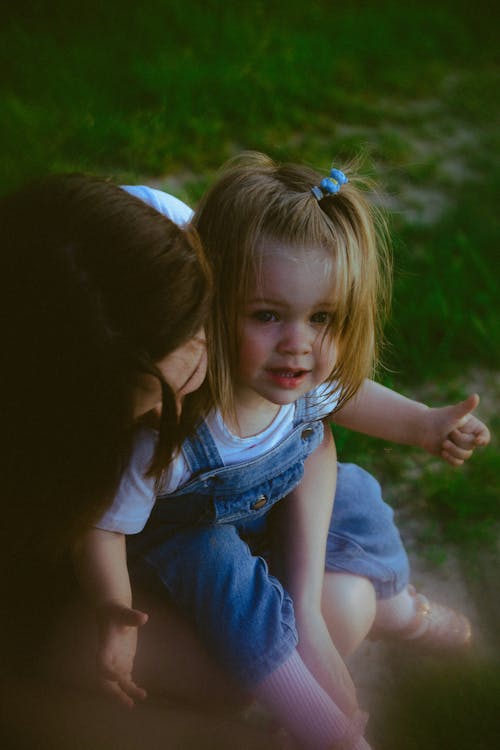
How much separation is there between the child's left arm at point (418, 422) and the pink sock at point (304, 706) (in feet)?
1.41

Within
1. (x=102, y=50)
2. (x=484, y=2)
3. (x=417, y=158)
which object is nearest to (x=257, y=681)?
(x=417, y=158)

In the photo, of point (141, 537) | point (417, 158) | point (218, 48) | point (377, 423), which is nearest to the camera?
point (141, 537)

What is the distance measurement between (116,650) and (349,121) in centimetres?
220

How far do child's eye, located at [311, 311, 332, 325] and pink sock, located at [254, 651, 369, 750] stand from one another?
0.49m

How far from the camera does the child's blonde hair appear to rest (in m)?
1.09

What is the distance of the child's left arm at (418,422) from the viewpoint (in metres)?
1.33

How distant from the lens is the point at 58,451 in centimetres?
98

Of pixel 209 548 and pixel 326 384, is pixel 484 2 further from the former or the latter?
pixel 209 548

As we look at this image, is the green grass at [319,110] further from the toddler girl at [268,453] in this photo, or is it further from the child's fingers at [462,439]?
the toddler girl at [268,453]

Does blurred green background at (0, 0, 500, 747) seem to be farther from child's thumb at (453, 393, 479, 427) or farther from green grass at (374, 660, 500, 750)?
child's thumb at (453, 393, 479, 427)

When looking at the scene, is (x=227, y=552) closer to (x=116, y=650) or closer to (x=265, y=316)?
(x=116, y=650)

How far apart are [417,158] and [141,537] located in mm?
1900

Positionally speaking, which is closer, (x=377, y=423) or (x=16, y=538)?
(x=16, y=538)

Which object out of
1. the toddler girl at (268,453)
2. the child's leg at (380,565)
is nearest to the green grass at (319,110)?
the child's leg at (380,565)
